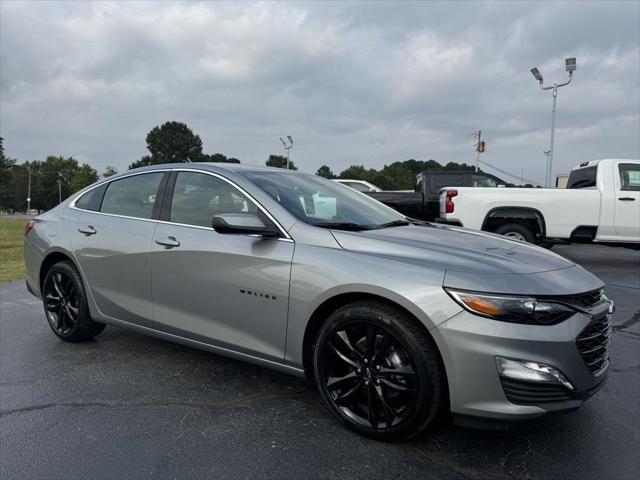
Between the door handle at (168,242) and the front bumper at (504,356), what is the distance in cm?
187

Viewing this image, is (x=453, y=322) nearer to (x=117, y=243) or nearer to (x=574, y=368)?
(x=574, y=368)

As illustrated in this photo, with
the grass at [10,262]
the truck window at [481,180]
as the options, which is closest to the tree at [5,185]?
the grass at [10,262]

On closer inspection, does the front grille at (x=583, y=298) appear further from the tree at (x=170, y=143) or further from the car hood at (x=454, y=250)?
the tree at (x=170, y=143)

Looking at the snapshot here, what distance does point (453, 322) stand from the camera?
2.29 meters

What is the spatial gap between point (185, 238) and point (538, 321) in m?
2.20

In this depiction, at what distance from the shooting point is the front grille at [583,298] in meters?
2.33

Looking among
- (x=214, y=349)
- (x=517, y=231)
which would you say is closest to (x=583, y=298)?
(x=214, y=349)

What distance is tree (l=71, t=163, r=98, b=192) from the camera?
100 metres

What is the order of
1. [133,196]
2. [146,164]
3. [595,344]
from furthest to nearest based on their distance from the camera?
[146,164] → [133,196] → [595,344]

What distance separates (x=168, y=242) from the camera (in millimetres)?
3357

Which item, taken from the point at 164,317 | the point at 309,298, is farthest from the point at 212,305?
the point at 309,298

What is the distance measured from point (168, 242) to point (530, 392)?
2387mm

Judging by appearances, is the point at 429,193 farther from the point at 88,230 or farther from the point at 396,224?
the point at 88,230

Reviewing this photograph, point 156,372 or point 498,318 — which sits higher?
point 498,318
